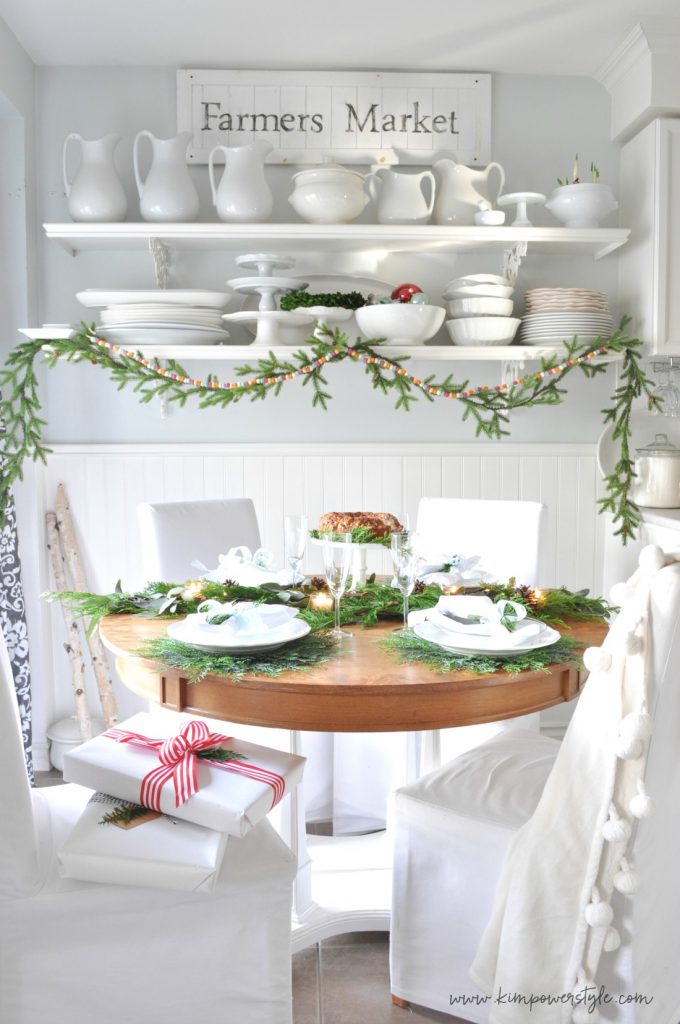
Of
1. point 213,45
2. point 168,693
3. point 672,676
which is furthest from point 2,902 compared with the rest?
point 213,45

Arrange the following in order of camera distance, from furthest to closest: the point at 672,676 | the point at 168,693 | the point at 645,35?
the point at 645,35 < the point at 168,693 < the point at 672,676

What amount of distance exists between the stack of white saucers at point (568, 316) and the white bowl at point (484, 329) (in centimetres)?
9

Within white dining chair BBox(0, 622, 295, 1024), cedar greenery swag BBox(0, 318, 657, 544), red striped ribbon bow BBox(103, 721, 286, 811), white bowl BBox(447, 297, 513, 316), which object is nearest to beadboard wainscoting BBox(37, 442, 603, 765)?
cedar greenery swag BBox(0, 318, 657, 544)

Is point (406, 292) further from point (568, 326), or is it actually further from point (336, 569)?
point (336, 569)

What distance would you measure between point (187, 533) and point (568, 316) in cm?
139

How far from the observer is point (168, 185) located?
2889 mm

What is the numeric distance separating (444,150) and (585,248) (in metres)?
0.58

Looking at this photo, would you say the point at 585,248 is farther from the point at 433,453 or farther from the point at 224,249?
the point at 224,249

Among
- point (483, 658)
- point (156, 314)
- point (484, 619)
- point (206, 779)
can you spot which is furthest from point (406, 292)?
point (206, 779)

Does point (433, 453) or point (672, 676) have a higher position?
point (433, 453)

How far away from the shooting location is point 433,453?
3.21 m

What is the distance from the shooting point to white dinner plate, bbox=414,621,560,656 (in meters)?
1.61

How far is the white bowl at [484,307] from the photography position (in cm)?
291

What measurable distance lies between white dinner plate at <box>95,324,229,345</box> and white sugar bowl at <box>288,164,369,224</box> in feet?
1.56
